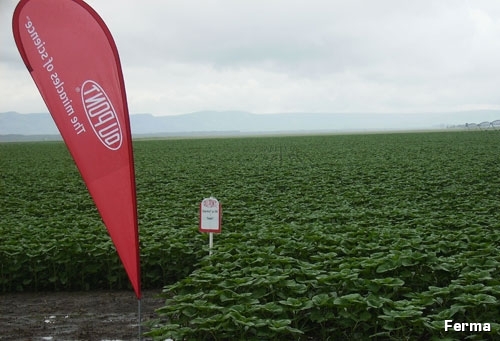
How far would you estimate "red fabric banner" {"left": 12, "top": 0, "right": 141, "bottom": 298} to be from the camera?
17.1 feet

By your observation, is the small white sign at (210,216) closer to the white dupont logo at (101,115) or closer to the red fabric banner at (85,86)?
the red fabric banner at (85,86)

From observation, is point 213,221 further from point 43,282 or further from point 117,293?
point 43,282

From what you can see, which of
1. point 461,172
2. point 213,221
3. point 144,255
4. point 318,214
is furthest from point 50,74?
point 461,172

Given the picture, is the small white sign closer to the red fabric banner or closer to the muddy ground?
the muddy ground

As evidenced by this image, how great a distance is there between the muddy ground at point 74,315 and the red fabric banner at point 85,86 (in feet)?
4.79

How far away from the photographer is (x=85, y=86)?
5230 millimetres

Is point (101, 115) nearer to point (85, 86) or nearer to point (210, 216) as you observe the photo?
point (85, 86)

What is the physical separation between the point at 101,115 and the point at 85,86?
11.2 inches

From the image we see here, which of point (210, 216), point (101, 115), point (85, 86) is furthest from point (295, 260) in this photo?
point (85, 86)

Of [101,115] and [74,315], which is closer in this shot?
[101,115]

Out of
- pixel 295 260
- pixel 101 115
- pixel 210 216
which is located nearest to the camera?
pixel 101 115

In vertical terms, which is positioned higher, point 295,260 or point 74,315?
point 295,260

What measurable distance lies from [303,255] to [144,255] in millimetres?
2060

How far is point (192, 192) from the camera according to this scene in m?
16.0
